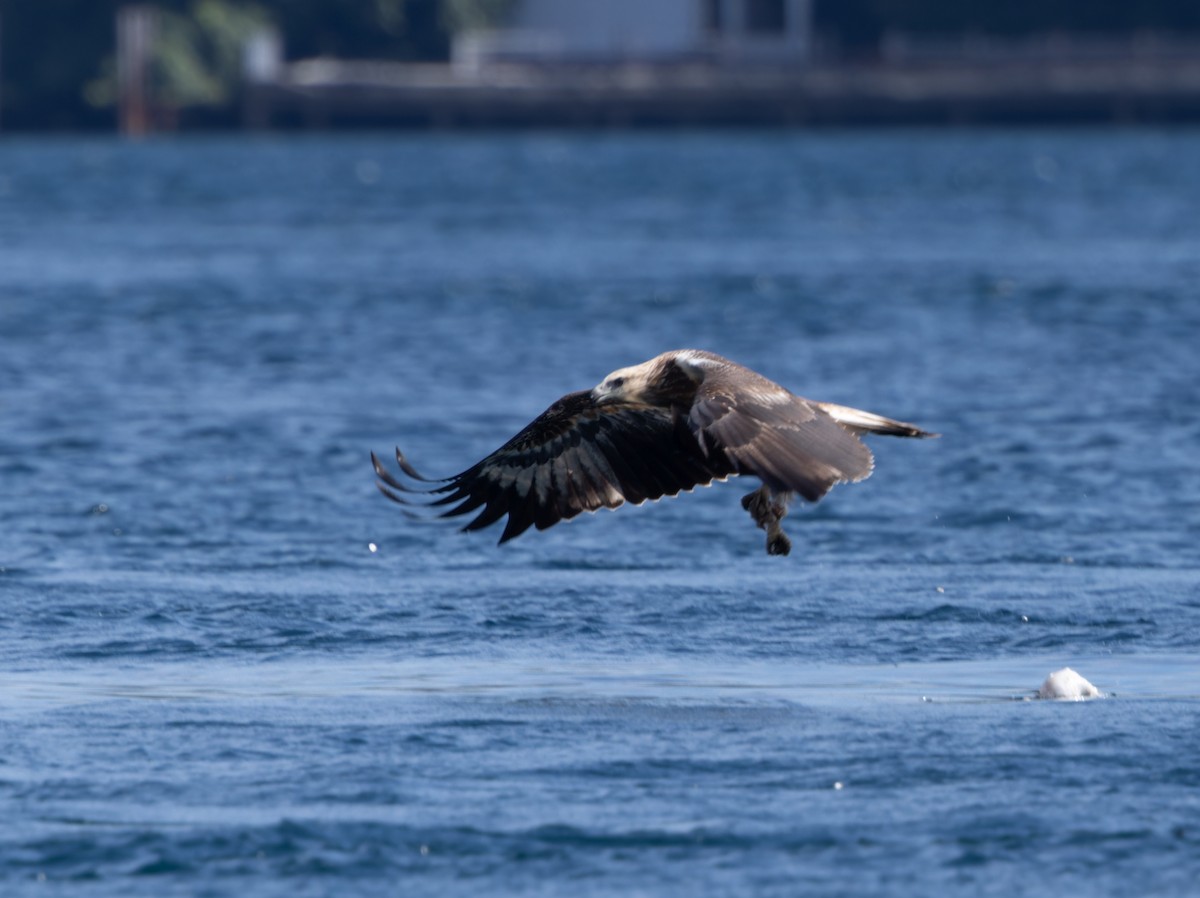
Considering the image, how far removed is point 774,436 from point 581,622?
112 inches

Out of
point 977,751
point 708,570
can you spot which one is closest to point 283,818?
point 977,751

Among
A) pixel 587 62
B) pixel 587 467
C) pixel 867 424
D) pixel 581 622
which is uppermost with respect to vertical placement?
pixel 867 424

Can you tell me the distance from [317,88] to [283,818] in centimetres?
8956

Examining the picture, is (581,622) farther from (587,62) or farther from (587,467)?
(587,62)

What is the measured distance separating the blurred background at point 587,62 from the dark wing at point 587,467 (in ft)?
264

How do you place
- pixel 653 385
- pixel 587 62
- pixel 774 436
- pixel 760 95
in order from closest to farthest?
pixel 774 436
pixel 653 385
pixel 760 95
pixel 587 62

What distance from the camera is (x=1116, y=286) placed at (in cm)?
3039

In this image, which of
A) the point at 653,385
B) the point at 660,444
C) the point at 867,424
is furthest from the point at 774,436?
the point at 660,444

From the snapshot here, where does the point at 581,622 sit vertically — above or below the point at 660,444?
below

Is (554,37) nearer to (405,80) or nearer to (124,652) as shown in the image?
(405,80)

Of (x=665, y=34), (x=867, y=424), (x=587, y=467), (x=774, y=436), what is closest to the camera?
(x=774, y=436)

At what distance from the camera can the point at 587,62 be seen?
96125 mm

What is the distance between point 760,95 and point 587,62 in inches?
305

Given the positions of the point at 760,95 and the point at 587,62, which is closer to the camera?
the point at 760,95
